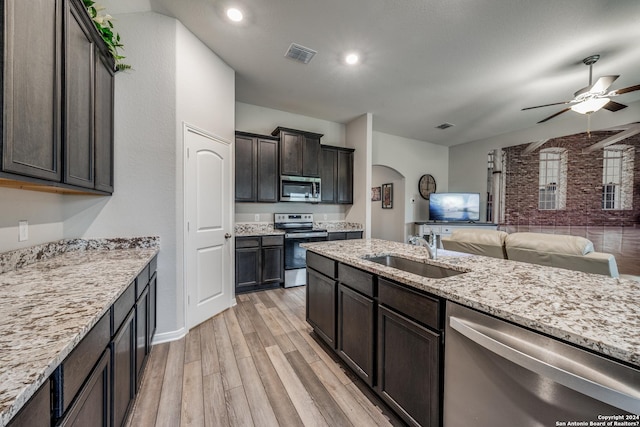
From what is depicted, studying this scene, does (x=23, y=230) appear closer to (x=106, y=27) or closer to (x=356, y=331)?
(x=106, y=27)

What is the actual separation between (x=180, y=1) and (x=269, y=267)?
10.6ft

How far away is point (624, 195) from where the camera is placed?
4043 millimetres

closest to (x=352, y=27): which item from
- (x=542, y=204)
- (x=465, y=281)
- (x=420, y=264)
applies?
(x=420, y=264)

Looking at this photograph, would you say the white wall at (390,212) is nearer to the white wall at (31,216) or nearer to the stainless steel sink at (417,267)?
the stainless steel sink at (417,267)

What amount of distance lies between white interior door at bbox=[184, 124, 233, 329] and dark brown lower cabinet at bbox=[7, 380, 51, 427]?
195 cm

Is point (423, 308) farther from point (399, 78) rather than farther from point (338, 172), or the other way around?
point (338, 172)

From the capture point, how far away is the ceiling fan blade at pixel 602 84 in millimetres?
2614

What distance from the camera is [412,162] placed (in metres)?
6.17

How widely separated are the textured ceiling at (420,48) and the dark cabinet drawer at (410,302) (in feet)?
7.91

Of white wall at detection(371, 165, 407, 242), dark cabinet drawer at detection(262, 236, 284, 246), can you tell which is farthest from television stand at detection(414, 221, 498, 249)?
dark cabinet drawer at detection(262, 236, 284, 246)

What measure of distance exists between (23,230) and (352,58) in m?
3.35

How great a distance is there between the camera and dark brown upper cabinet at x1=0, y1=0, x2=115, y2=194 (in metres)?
0.95

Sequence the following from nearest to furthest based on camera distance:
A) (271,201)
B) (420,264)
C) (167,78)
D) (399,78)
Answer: (420,264) < (167,78) < (399,78) < (271,201)

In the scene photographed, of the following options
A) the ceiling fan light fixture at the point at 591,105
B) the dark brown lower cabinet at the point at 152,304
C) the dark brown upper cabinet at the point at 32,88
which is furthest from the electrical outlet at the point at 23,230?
the ceiling fan light fixture at the point at 591,105
